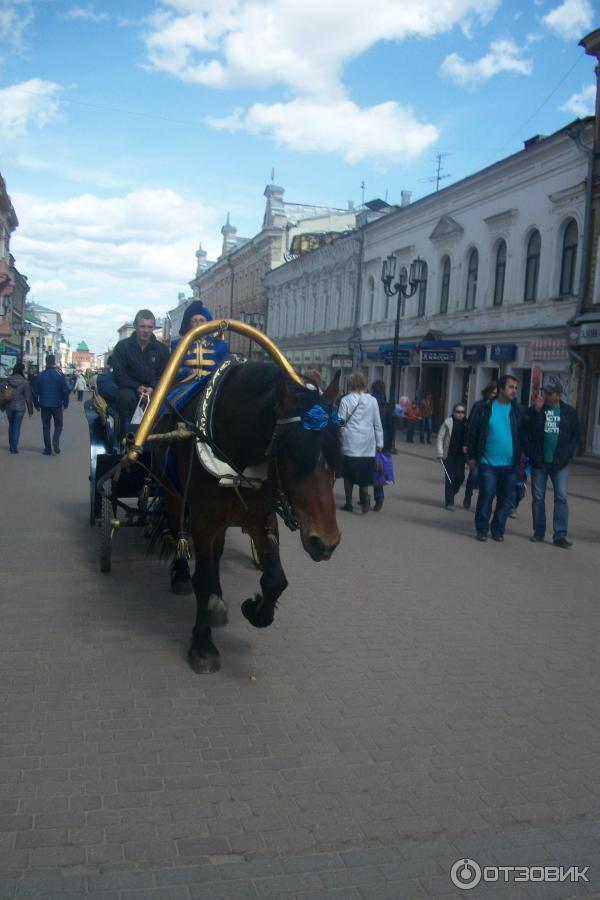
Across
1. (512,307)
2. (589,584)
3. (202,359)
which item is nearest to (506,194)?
(512,307)

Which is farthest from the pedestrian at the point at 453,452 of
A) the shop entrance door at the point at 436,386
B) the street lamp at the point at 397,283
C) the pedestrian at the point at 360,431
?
the shop entrance door at the point at 436,386

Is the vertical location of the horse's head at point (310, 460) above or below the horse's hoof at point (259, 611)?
above

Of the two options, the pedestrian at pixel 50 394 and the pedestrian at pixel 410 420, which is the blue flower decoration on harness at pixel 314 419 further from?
the pedestrian at pixel 410 420

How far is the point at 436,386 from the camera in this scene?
1265 inches

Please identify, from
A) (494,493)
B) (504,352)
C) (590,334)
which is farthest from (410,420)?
(494,493)

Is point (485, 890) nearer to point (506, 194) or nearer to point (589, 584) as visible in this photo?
point (589, 584)

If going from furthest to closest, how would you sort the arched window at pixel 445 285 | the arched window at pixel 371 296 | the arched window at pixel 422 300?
the arched window at pixel 371 296 → the arched window at pixel 422 300 → the arched window at pixel 445 285

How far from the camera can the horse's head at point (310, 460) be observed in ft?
12.7

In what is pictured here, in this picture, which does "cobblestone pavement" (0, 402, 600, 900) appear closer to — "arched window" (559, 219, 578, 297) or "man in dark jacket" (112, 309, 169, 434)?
"man in dark jacket" (112, 309, 169, 434)

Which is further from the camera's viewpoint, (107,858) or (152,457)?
(152,457)

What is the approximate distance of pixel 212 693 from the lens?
14.5 ft

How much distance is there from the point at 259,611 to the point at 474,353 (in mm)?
24412

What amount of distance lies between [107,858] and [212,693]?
159 centimetres

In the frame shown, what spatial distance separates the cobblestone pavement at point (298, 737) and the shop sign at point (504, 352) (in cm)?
1936
